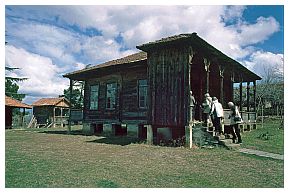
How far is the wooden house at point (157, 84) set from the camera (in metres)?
14.1

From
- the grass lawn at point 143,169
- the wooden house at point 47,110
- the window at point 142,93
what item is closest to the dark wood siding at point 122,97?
the window at point 142,93

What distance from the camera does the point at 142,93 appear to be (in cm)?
1780

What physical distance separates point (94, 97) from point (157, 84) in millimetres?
7937

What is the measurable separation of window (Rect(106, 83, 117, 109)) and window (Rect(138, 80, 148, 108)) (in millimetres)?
2617

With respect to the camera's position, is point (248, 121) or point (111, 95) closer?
point (111, 95)

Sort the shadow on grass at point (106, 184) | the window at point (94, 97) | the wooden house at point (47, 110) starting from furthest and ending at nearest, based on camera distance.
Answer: the wooden house at point (47, 110)
the window at point (94, 97)
the shadow on grass at point (106, 184)

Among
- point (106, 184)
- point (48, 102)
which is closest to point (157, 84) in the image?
point (106, 184)

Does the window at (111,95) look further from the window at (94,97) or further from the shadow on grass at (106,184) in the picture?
the shadow on grass at (106,184)

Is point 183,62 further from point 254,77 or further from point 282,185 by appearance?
point 254,77

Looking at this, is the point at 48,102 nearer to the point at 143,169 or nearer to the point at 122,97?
the point at 122,97

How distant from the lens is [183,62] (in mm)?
14094

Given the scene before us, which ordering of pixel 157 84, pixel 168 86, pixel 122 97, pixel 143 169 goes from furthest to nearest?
pixel 122 97
pixel 157 84
pixel 168 86
pixel 143 169

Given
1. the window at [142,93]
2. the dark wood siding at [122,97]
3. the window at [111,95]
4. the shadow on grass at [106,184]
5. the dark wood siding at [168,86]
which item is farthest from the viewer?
the window at [111,95]

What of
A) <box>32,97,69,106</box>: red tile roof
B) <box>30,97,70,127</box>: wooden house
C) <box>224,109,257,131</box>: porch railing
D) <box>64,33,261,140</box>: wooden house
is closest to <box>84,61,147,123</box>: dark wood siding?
<box>64,33,261,140</box>: wooden house
